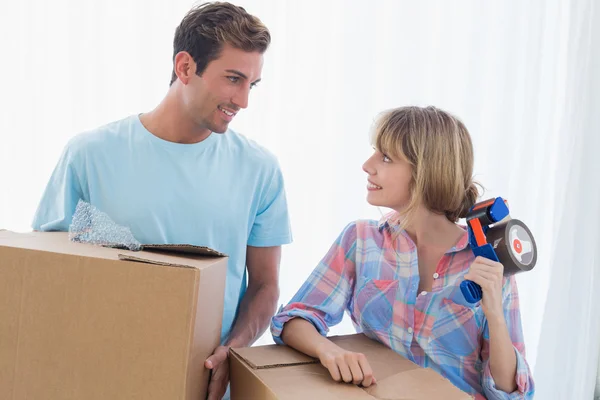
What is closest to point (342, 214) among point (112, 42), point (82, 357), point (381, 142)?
point (381, 142)

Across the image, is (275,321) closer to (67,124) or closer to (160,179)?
(160,179)

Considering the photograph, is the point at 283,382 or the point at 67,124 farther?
the point at 67,124

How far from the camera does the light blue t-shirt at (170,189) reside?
1205 mm

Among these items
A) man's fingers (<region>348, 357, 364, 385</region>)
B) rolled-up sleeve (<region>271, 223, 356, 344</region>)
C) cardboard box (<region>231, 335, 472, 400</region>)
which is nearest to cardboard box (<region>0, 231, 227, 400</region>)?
cardboard box (<region>231, 335, 472, 400</region>)

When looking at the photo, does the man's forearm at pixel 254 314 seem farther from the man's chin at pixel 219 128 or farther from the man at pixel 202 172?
the man's chin at pixel 219 128

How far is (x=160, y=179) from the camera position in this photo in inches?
48.6

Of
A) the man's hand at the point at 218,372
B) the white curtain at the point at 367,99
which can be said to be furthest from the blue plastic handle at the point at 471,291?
the white curtain at the point at 367,99

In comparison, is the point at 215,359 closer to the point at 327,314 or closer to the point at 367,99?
the point at 327,314

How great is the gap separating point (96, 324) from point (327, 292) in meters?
0.49

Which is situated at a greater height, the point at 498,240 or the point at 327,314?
the point at 498,240

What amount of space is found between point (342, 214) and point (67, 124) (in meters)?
0.78

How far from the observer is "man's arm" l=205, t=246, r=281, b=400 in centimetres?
123

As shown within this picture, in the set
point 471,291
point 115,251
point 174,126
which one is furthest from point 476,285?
point 174,126

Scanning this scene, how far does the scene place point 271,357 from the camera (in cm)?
92
